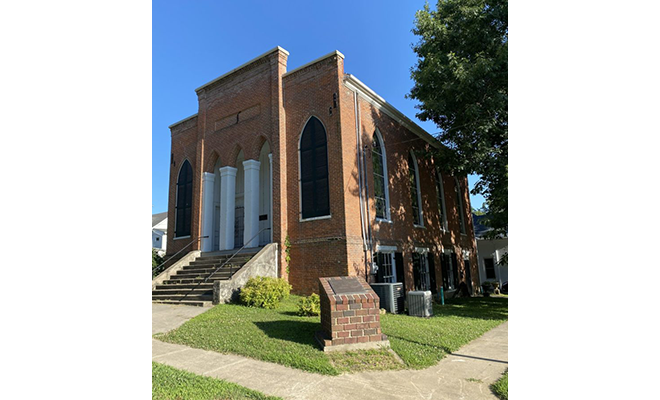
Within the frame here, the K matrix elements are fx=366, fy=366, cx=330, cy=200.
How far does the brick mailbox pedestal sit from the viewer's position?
5.65 m

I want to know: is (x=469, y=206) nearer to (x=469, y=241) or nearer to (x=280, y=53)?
(x=469, y=241)

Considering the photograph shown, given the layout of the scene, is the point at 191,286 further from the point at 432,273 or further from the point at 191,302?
the point at 432,273

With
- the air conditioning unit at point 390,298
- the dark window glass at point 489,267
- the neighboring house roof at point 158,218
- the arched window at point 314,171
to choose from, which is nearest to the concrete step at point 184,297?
the arched window at point 314,171

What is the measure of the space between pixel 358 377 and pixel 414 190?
43.0ft

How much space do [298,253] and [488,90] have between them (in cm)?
821

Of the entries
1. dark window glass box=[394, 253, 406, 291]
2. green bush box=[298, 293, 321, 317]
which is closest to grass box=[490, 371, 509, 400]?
green bush box=[298, 293, 321, 317]

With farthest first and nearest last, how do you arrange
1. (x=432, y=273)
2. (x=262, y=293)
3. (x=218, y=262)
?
(x=432, y=273) → (x=218, y=262) → (x=262, y=293)

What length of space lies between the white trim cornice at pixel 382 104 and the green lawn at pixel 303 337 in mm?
8008

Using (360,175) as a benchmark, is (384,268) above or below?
below

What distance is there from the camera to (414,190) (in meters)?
17.0

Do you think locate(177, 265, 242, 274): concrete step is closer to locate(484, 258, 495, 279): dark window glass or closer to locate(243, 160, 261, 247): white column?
locate(243, 160, 261, 247): white column

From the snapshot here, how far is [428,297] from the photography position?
9.98 metres

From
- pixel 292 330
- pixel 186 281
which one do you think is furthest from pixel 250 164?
pixel 292 330

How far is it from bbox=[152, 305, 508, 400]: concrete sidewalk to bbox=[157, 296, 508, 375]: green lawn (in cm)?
21
